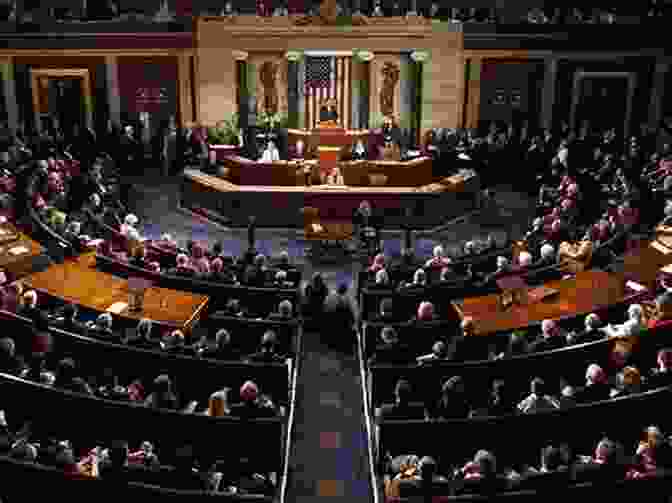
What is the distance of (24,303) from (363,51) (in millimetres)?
13546

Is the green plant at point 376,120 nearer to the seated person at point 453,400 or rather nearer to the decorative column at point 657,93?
the decorative column at point 657,93

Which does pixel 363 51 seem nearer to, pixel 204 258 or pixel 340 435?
pixel 204 258

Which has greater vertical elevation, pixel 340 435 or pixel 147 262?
pixel 147 262

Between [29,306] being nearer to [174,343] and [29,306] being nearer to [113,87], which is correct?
[174,343]

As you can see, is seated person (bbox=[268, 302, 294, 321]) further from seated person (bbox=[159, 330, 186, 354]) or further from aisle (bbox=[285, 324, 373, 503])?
seated person (bbox=[159, 330, 186, 354])

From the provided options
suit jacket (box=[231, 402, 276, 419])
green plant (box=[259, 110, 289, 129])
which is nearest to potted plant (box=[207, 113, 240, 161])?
green plant (box=[259, 110, 289, 129])

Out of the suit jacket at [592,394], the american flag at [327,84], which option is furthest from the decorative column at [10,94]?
the suit jacket at [592,394]

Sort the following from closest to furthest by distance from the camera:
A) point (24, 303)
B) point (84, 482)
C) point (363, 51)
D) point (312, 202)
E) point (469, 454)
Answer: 1. point (84, 482)
2. point (469, 454)
3. point (24, 303)
4. point (312, 202)
5. point (363, 51)

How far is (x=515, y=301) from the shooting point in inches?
454

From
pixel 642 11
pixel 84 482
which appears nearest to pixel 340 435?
pixel 84 482

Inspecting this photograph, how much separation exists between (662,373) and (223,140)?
1446cm

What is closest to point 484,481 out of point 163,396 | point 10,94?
point 163,396

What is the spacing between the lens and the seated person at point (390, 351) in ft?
34.4

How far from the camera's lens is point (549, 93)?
22.8m
